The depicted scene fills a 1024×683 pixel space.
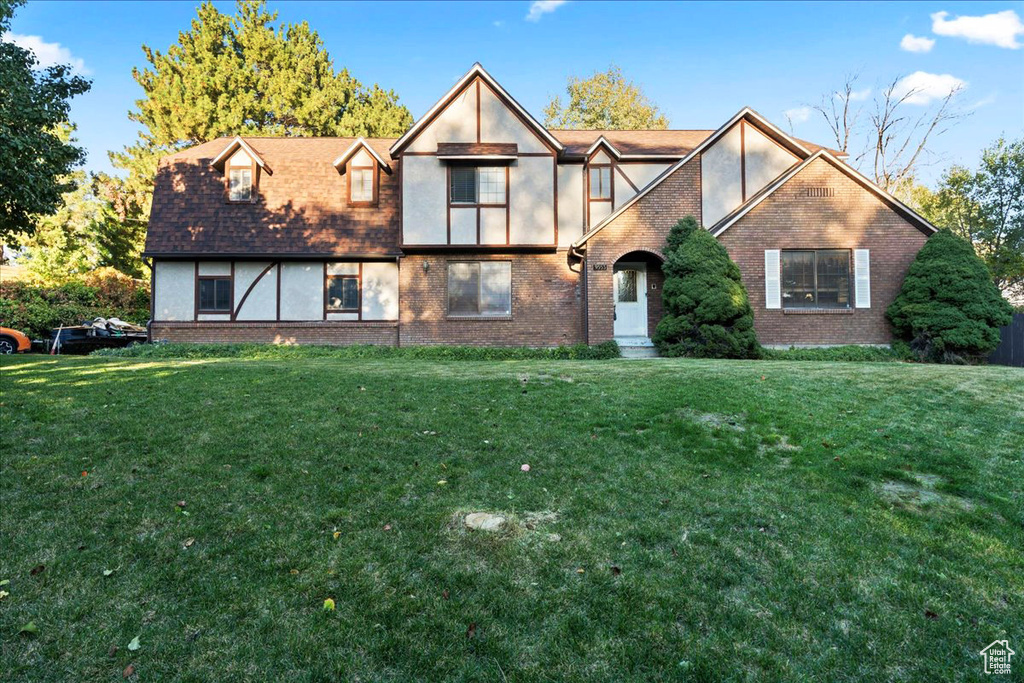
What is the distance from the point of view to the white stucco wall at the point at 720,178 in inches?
613

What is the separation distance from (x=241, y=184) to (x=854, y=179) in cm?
1897

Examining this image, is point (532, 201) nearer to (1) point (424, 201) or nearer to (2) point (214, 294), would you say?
(1) point (424, 201)

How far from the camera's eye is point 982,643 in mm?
2654

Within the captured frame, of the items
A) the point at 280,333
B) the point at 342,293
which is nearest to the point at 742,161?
the point at 342,293

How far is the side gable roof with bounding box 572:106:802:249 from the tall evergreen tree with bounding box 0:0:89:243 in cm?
1183

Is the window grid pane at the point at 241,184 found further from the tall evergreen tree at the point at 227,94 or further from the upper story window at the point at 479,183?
the tall evergreen tree at the point at 227,94

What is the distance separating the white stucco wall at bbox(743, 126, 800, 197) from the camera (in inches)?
621

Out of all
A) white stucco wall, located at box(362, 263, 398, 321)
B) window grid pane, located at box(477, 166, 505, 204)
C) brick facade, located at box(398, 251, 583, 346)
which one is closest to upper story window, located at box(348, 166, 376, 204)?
white stucco wall, located at box(362, 263, 398, 321)

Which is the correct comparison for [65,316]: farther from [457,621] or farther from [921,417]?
[921,417]

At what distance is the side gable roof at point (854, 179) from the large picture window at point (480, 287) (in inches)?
253

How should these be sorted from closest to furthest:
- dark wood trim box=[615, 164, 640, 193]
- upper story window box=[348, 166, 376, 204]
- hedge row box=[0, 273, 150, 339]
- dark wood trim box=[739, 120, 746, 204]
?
dark wood trim box=[739, 120, 746, 204], dark wood trim box=[615, 164, 640, 193], upper story window box=[348, 166, 376, 204], hedge row box=[0, 273, 150, 339]

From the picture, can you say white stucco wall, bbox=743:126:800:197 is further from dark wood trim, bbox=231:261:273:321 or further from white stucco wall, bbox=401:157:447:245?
dark wood trim, bbox=231:261:273:321

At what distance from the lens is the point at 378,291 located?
1708cm

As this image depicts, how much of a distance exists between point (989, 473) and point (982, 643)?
9.46ft
